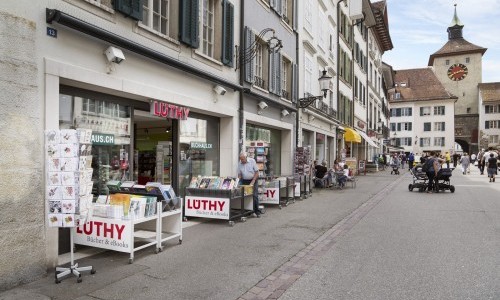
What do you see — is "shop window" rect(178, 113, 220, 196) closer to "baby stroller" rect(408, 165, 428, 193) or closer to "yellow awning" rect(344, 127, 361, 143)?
"baby stroller" rect(408, 165, 428, 193)

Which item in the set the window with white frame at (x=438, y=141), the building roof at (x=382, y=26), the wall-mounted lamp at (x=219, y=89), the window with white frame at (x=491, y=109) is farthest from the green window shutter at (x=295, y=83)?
the window with white frame at (x=491, y=109)

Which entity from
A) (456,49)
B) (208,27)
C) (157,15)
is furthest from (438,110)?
(157,15)

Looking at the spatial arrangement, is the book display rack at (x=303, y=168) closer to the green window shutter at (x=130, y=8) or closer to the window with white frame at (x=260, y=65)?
the window with white frame at (x=260, y=65)

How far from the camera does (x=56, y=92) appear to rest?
19.6 feet

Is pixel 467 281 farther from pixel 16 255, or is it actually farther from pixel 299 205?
pixel 299 205

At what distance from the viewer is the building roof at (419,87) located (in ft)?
254

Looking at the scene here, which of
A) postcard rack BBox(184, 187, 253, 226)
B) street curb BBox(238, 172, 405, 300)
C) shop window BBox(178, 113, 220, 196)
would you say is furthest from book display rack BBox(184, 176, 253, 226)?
street curb BBox(238, 172, 405, 300)

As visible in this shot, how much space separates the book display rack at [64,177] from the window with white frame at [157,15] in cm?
376

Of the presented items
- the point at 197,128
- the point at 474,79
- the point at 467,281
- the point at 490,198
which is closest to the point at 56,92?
the point at 197,128

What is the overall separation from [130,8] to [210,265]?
4.64 meters

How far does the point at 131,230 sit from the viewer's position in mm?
6176

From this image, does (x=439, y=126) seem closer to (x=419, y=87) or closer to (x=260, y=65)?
(x=419, y=87)

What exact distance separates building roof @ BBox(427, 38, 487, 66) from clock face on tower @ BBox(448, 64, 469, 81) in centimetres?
286

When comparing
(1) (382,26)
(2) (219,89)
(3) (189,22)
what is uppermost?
(1) (382,26)
